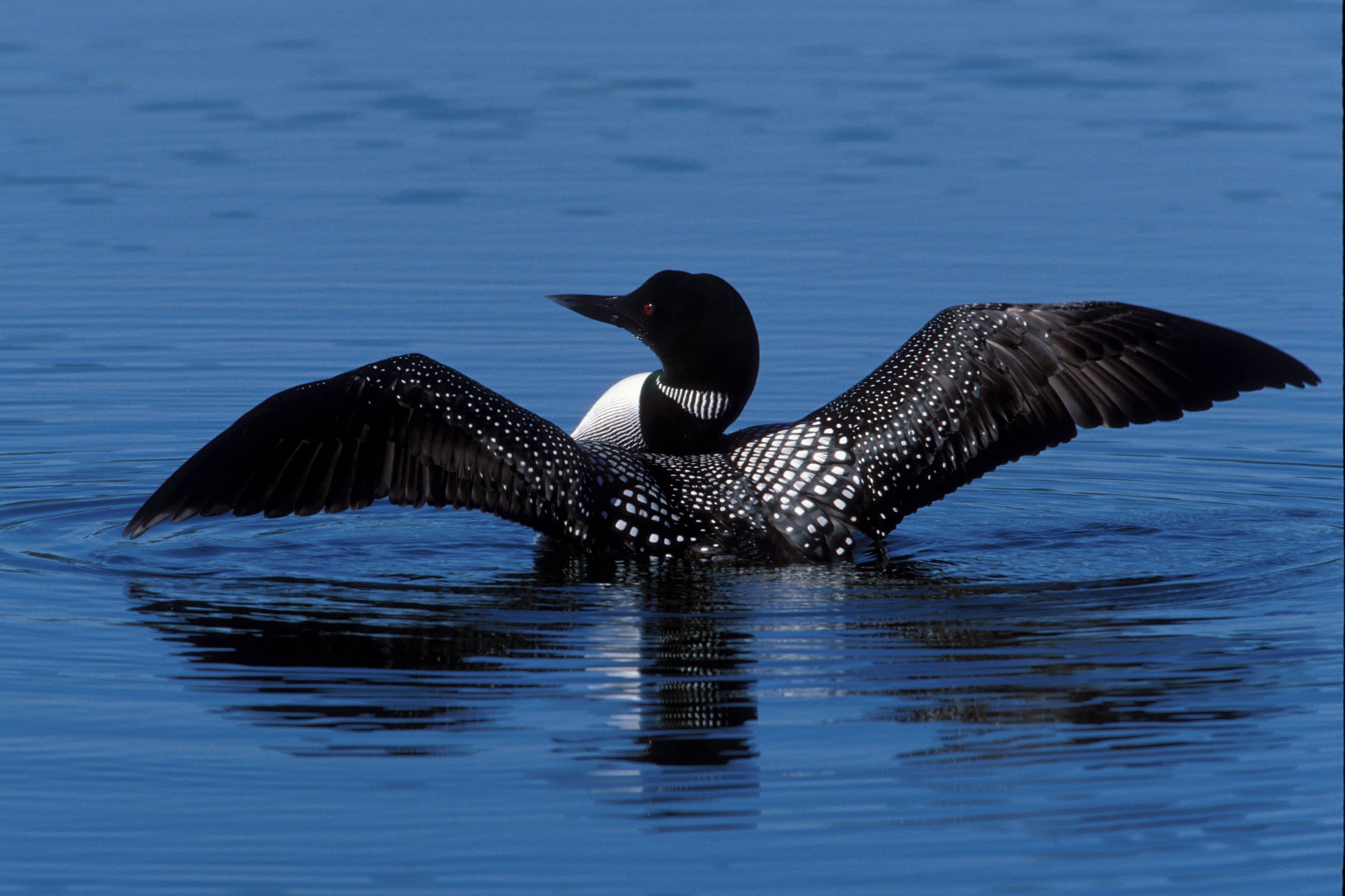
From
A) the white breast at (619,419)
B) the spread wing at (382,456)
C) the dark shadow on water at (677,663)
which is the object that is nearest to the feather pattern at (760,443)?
the spread wing at (382,456)

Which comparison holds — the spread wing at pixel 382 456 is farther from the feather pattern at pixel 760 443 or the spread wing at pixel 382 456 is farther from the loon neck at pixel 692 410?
the loon neck at pixel 692 410

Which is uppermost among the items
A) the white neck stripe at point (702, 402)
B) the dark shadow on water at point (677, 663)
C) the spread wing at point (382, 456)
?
the white neck stripe at point (702, 402)

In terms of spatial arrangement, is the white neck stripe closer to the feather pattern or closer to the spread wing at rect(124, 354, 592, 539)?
the feather pattern

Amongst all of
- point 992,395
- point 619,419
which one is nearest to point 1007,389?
point 992,395

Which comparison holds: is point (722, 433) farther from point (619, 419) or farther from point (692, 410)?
point (619, 419)

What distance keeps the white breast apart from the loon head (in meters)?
0.30

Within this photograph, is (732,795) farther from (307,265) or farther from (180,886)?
(307,265)

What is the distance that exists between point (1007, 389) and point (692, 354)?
3.03ft

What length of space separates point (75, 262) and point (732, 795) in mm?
6936

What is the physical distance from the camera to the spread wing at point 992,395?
584 centimetres

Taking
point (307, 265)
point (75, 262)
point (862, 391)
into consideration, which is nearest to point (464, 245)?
point (307, 265)

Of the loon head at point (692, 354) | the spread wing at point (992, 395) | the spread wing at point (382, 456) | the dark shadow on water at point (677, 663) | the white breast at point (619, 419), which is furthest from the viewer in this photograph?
the white breast at point (619, 419)

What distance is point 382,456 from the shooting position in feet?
17.7

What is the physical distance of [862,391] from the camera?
592cm
